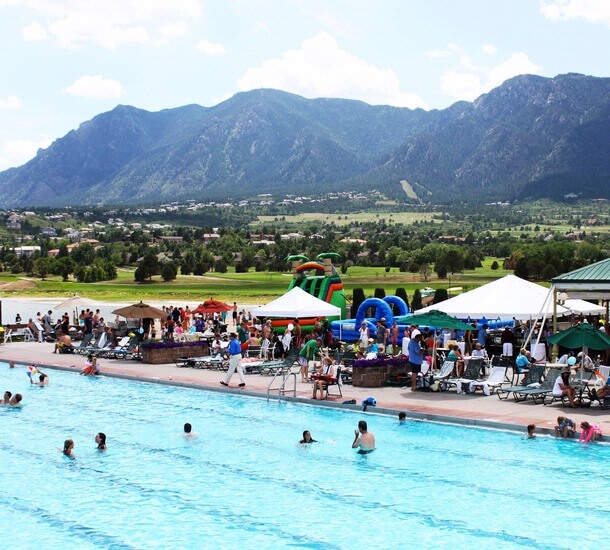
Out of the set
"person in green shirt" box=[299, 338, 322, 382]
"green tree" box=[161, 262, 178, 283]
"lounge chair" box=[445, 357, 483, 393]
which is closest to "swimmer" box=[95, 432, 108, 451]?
"person in green shirt" box=[299, 338, 322, 382]

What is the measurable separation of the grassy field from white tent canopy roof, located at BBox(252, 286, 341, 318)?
38.7m

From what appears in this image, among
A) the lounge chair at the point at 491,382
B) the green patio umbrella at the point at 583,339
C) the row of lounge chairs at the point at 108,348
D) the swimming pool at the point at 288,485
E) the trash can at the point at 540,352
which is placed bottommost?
the swimming pool at the point at 288,485

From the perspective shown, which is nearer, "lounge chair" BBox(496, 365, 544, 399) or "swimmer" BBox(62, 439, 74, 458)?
"swimmer" BBox(62, 439, 74, 458)

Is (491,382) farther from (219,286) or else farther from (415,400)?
(219,286)

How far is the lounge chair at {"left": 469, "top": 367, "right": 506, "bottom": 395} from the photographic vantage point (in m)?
19.7

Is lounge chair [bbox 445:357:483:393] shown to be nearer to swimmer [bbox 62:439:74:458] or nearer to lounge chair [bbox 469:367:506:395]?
lounge chair [bbox 469:367:506:395]

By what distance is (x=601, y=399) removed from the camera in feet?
57.3

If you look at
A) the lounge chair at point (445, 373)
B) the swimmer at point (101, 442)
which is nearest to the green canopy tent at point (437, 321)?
the lounge chair at point (445, 373)

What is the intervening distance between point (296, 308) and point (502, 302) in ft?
20.8

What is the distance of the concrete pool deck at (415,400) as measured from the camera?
655 inches

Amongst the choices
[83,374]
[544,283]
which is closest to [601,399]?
[83,374]

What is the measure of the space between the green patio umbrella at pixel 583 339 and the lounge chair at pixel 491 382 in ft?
5.33

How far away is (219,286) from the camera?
284ft

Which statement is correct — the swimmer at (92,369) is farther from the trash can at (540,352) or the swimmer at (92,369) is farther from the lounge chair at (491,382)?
the trash can at (540,352)
